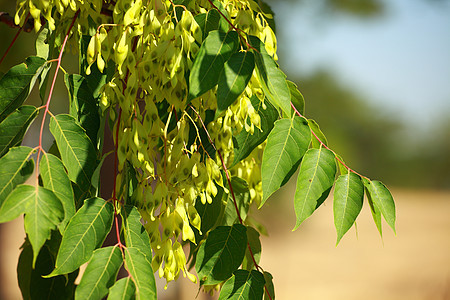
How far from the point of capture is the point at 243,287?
588mm

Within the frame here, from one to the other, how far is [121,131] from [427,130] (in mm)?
4253

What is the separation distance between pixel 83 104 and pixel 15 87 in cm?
7

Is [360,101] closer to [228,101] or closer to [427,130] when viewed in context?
[427,130]

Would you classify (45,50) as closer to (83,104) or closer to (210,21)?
(83,104)

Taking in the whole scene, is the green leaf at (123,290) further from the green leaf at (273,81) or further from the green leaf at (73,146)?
the green leaf at (273,81)

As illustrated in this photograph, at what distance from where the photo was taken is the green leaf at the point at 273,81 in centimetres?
51

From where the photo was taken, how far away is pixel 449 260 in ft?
11.7

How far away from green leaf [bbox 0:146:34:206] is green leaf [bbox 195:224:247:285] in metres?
0.21

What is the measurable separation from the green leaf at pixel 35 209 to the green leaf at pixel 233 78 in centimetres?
17

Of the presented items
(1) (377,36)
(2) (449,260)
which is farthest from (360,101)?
(2) (449,260)

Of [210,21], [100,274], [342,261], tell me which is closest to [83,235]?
[100,274]

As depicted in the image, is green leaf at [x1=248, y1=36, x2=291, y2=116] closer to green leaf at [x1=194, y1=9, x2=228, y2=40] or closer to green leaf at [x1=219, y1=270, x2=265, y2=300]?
green leaf at [x1=194, y1=9, x2=228, y2=40]

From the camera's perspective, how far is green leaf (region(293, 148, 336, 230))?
53 cm

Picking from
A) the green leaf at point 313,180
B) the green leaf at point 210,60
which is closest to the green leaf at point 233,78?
the green leaf at point 210,60
